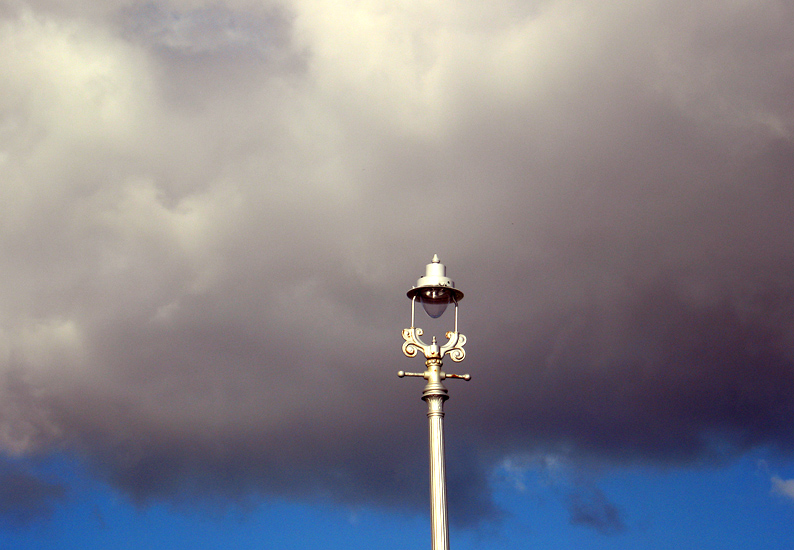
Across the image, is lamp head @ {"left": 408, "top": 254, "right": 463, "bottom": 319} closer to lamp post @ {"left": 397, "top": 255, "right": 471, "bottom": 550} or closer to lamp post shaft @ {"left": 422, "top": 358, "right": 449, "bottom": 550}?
lamp post @ {"left": 397, "top": 255, "right": 471, "bottom": 550}

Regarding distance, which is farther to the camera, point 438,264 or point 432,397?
point 438,264

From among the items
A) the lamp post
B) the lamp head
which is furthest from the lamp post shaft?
the lamp head

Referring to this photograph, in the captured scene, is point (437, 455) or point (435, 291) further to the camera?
point (435, 291)

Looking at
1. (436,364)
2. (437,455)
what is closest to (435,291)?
(436,364)

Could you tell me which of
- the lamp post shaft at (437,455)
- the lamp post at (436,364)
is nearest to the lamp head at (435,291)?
A: the lamp post at (436,364)

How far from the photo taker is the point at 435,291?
25.8 metres

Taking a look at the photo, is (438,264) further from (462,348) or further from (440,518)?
(440,518)

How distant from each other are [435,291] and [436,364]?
1.87 metres

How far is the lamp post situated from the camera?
23438mm

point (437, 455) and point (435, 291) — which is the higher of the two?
point (435, 291)

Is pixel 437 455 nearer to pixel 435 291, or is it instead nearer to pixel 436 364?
pixel 436 364

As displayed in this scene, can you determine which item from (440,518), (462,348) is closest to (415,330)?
(462,348)

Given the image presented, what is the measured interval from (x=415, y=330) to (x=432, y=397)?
1.46 meters

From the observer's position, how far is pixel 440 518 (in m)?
23.3
